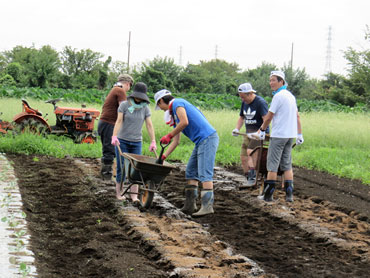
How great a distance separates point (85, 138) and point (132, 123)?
669cm

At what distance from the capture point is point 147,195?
6215mm

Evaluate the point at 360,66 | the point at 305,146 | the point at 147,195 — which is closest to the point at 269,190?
the point at 147,195

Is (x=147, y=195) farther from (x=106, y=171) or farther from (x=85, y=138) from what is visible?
(x=85, y=138)

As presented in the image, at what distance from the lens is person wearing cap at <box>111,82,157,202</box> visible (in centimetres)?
640

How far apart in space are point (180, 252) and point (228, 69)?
8353 centimetres

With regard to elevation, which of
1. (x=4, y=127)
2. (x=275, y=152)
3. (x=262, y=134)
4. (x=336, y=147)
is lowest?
(x=336, y=147)

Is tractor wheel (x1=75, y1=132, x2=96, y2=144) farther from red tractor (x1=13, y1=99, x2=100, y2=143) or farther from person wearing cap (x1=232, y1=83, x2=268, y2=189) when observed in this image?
person wearing cap (x1=232, y1=83, x2=268, y2=189)

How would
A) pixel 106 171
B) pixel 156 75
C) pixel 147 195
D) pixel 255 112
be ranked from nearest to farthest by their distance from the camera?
1. pixel 147 195
2. pixel 255 112
3. pixel 106 171
4. pixel 156 75

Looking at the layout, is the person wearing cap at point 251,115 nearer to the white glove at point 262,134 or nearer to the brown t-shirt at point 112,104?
the white glove at point 262,134

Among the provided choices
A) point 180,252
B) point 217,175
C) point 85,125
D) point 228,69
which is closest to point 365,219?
point 180,252

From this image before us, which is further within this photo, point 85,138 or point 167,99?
point 85,138

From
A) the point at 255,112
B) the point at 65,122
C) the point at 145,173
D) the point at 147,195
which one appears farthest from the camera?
the point at 65,122

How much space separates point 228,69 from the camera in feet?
285

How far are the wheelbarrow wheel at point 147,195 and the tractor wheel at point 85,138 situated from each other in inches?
266
